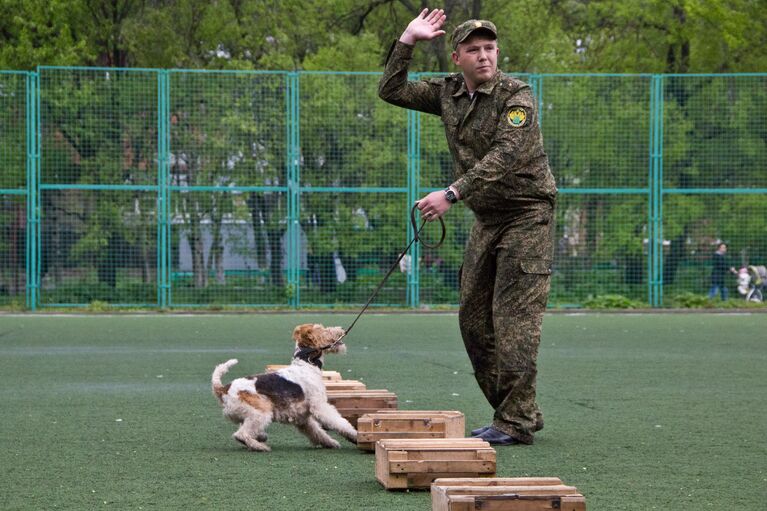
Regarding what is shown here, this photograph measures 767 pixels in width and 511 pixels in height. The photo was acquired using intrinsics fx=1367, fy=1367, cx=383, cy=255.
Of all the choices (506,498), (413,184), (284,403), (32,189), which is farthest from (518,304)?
(32,189)

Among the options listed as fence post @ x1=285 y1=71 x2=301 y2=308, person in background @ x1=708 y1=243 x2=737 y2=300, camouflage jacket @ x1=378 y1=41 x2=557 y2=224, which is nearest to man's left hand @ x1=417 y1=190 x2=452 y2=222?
camouflage jacket @ x1=378 y1=41 x2=557 y2=224

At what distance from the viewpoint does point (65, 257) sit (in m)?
20.0

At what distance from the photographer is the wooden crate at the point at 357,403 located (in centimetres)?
770

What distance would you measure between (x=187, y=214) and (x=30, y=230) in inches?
89.7

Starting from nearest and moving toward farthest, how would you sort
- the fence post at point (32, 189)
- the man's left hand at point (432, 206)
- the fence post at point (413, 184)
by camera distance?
1. the man's left hand at point (432, 206)
2. the fence post at point (32, 189)
3. the fence post at point (413, 184)

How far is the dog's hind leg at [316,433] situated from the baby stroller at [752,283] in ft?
48.3

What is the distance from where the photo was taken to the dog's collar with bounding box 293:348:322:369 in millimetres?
7180

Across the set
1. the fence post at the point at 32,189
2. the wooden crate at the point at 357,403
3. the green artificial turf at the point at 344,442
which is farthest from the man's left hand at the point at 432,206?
the fence post at the point at 32,189

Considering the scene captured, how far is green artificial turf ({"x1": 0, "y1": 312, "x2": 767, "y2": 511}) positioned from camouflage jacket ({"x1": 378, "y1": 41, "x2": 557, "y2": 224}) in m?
1.30

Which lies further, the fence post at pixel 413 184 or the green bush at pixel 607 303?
the green bush at pixel 607 303

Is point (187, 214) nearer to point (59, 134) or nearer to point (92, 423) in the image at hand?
point (59, 134)

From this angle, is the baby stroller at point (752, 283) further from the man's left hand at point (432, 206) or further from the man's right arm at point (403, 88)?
the man's left hand at point (432, 206)

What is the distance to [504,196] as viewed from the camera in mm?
7145

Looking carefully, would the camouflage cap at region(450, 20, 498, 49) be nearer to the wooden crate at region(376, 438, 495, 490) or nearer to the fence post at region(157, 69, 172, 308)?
the wooden crate at region(376, 438, 495, 490)
